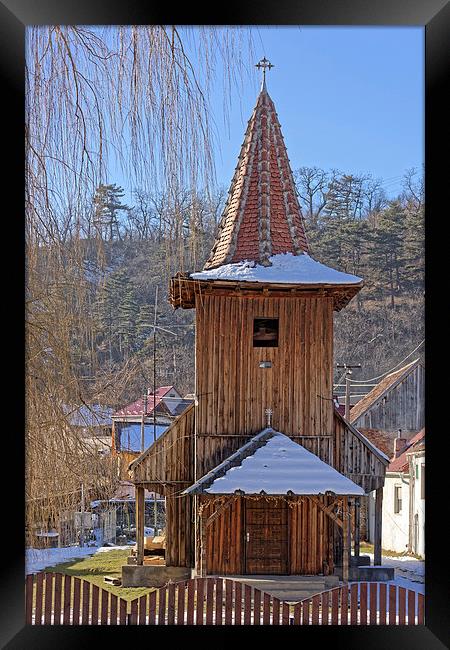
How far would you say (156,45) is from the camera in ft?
14.4

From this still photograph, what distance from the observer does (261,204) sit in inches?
563

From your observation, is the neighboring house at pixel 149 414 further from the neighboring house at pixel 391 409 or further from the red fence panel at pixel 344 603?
the red fence panel at pixel 344 603

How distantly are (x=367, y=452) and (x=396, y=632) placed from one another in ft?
30.3

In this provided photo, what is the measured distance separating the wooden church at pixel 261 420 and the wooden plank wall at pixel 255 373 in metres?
0.02

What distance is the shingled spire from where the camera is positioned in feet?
45.8

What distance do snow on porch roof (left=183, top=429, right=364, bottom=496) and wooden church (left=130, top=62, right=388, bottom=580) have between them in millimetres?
26

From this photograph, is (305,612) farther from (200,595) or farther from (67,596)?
(67,596)

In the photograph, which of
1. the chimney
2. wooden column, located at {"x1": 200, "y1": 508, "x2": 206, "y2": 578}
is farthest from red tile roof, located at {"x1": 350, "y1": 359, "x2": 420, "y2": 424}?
wooden column, located at {"x1": 200, "y1": 508, "x2": 206, "y2": 578}

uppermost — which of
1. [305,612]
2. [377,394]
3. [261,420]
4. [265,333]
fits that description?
[265,333]

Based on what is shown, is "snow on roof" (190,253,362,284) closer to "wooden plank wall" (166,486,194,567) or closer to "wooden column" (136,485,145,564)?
"wooden plank wall" (166,486,194,567)

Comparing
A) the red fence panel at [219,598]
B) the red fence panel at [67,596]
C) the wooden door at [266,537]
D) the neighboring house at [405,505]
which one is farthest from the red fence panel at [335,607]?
the neighboring house at [405,505]

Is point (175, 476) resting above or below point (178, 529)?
above

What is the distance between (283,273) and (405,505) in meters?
9.12
